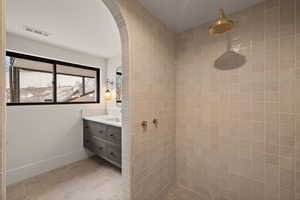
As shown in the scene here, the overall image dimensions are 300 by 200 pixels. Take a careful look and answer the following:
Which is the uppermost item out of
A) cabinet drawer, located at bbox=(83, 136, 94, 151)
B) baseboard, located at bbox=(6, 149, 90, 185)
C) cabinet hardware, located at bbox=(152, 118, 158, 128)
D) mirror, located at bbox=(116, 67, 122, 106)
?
mirror, located at bbox=(116, 67, 122, 106)

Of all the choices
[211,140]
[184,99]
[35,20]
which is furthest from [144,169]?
[35,20]

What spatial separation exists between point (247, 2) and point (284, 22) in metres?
0.36

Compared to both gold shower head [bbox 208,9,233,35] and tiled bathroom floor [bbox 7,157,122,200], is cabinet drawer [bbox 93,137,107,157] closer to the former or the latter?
tiled bathroom floor [bbox 7,157,122,200]

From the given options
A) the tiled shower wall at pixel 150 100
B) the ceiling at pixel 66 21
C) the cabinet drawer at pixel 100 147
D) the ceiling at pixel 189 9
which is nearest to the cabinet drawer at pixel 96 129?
the cabinet drawer at pixel 100 147

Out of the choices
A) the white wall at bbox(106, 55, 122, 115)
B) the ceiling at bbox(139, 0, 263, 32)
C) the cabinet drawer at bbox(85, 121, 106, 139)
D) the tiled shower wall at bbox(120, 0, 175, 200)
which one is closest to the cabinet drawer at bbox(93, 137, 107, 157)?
the cabinet drawer at bbox(85, 121, 106, 139)

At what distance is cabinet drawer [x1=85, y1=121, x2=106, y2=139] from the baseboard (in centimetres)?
53

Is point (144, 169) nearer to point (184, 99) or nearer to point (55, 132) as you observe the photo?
point (184, 99)

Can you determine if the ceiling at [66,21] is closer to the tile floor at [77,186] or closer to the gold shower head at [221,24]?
the gold shower head at [221,24]

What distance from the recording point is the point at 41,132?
7.13 ft

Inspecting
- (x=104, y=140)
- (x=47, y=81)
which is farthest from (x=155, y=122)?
(x=47, y=81)

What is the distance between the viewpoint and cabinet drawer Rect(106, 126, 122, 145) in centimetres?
195

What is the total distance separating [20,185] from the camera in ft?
6.19

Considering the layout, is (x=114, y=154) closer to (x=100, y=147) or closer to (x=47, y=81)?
(x=100, y=147)

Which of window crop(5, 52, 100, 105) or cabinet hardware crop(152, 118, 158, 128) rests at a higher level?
window crop(5, 52, 100, 105)
